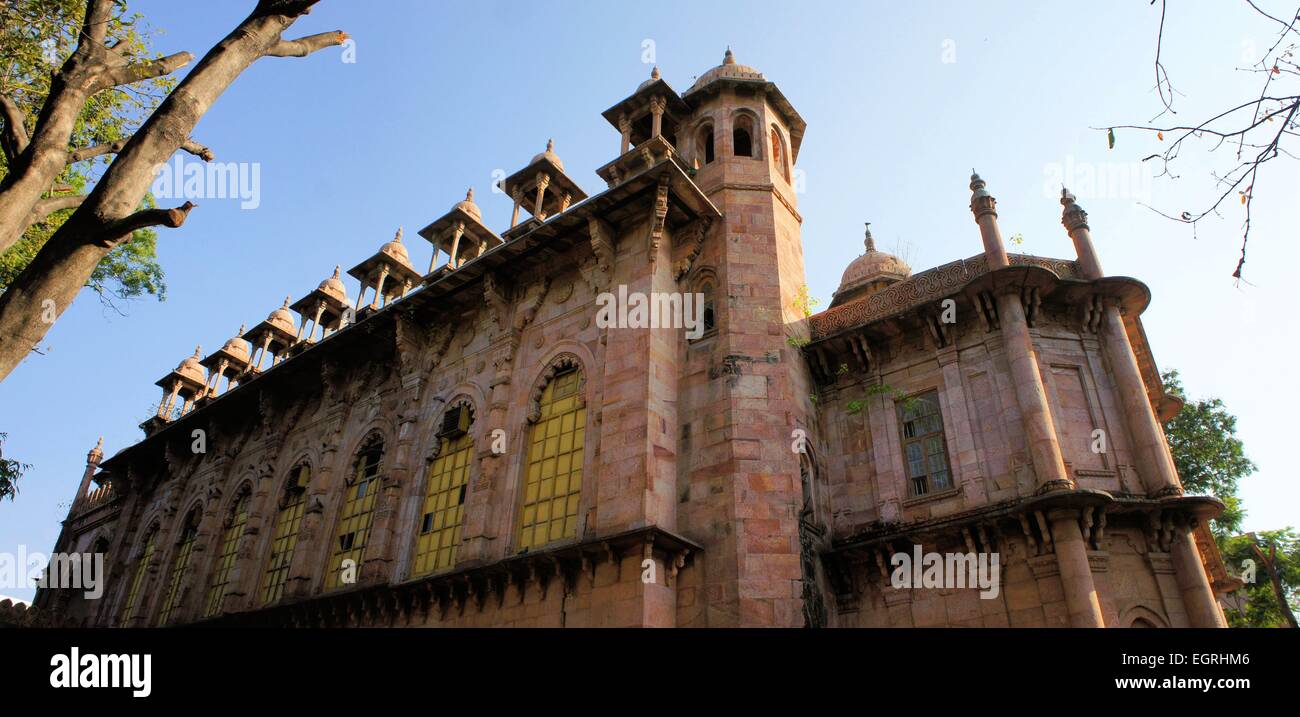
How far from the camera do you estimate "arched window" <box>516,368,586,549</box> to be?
1387 cm

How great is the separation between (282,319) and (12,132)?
80.5 feet

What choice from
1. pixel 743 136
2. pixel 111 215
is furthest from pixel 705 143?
pixel 111 215

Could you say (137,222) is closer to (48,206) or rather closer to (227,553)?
(48,206)

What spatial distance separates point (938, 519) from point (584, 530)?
5.90m

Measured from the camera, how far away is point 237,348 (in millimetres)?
29094

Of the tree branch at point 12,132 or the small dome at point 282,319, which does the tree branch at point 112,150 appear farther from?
the small dome at point 282,319

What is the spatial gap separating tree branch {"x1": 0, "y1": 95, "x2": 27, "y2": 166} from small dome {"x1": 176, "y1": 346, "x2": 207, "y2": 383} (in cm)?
2828

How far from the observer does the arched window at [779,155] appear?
18.1 m

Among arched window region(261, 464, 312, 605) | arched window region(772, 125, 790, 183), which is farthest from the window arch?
arched window region(261, 464, 312, 605)

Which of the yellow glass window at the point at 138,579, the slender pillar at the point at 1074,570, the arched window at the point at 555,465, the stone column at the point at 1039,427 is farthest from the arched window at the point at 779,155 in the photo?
the yellow glass window at the point at 138,579
